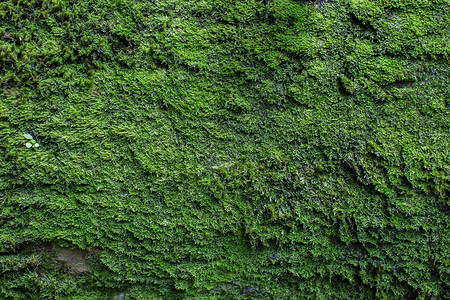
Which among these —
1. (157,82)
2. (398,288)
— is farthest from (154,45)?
Result: (398,288)

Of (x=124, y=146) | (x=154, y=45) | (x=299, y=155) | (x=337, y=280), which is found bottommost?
(x=337, y=280)

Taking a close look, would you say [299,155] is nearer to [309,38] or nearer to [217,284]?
[309,38]

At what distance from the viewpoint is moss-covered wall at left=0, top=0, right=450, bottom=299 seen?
5.05 feet

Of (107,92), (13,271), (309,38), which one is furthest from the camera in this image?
(309,38)

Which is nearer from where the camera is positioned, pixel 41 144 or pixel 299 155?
pixel 41 144

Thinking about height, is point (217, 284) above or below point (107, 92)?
below

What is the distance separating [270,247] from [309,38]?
1326 millimetres

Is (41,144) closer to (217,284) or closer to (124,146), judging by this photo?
(124,146)

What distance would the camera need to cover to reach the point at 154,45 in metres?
1.68

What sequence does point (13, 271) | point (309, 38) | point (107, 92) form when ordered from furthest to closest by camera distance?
point (309, 38)
point (107, 92)
point (13, 271)

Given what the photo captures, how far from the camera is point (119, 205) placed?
1555 millimetres

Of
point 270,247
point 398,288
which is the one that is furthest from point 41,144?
point 398,288

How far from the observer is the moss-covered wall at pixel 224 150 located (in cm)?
154

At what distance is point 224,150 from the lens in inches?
65.8
